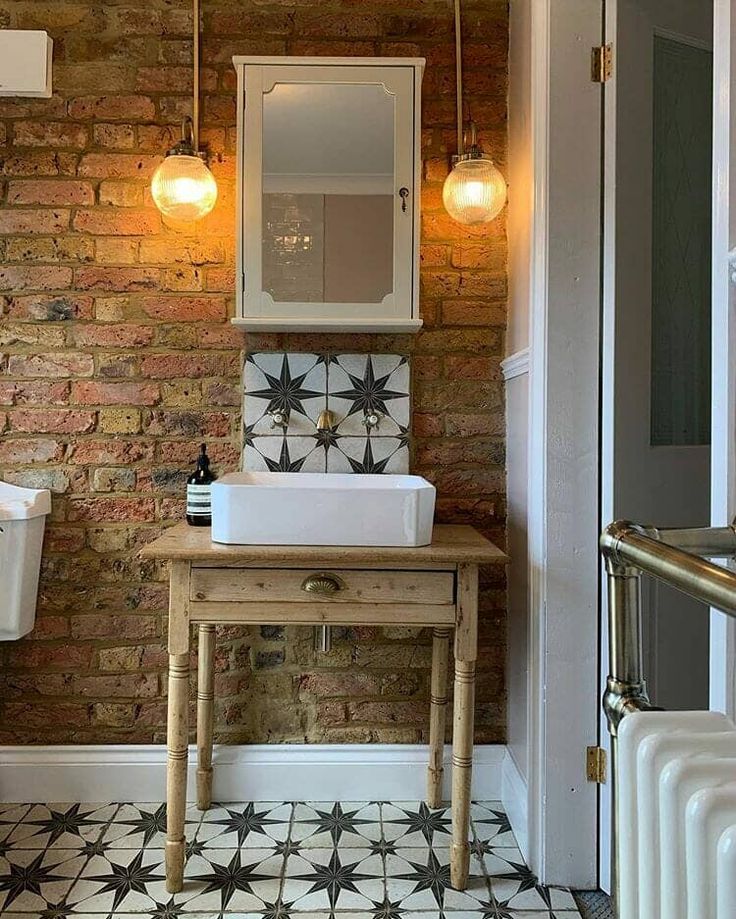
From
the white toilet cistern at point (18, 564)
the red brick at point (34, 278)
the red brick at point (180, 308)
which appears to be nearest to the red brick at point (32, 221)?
the red brick at point (34, 278)

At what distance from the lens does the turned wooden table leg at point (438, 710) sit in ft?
6.73

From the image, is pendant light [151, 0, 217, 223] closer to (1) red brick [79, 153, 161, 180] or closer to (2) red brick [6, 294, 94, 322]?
(1) red brick [79, 153, 161, 180]

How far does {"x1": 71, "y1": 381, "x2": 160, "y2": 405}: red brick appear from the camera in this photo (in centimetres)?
215

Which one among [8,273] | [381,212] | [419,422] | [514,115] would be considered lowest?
Result: [419,422]

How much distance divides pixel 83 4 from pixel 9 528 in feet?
4.99

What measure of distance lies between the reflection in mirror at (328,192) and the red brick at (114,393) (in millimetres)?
480

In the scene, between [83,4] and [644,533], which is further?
[83,4]

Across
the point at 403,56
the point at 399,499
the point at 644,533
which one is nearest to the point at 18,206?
the point at 403,56

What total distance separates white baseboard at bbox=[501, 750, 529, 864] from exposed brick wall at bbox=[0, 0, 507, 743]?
0.30 m

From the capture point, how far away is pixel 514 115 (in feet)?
6.79

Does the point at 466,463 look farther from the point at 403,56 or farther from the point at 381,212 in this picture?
the point at 403,56

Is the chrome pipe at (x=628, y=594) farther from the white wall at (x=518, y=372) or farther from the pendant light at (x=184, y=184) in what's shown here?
the pendant light at (x=184, y=184)

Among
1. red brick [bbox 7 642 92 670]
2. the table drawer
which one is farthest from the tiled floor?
the table drawer

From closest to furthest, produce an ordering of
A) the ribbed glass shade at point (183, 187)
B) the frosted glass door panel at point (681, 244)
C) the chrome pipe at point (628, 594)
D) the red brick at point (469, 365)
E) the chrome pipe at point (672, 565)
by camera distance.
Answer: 1. the chrome pipe at point (672, 565)
2. the chrome pipe at point (628, 594)
3. the frosted glass door panel at point (681, 244)
4. the ribbed glass shade at point (183, 187)
5. the red brick at point (469, 365)
